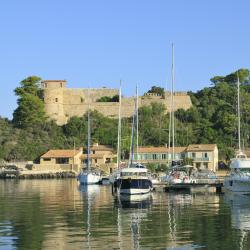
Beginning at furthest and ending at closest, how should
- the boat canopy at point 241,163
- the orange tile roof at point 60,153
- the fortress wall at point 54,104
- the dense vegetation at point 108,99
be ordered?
1. the dense vegetation at point 108,99
2. the fortress wall at point 54,104
3. the orange tile roof at point 60,153
4. the boat canopy at point 241,163

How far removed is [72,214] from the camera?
107 feet

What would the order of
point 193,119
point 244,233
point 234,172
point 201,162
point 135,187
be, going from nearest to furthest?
point 244,233 < point 135,187 < point 234,172 < point 201,162 < point 193,119

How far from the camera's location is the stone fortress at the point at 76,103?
106 metres

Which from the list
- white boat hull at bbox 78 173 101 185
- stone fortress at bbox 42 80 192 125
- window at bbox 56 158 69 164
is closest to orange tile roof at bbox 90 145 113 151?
window at bbox 56 158 69 164

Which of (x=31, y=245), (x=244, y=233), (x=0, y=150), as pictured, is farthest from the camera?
(x=0, y=150)

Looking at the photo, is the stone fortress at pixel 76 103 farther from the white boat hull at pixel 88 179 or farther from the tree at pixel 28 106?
the white boat hull at pixel 88 179

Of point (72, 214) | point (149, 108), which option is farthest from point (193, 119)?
point (72, 214)

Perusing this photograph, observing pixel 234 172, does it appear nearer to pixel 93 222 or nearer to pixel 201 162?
pixel 93 222

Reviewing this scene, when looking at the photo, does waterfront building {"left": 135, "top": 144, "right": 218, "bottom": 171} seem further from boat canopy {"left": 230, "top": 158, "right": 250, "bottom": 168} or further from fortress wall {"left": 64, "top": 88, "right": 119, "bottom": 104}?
boat canopy {"left": 230, "top": 158, "right": 250, "bottom": 168}

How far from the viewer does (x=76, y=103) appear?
109 m

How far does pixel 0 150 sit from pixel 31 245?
7449cm

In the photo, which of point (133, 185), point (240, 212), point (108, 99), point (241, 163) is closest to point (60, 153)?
point (108, 99)

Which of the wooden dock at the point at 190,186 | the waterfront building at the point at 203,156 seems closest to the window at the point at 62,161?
the waterfront building at the point at 203,156

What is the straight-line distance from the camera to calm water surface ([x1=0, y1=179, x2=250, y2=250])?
74.4ft
